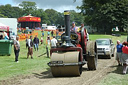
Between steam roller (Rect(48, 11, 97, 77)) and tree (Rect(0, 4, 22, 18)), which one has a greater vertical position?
tree (Rect(0, 4, 22, 18))

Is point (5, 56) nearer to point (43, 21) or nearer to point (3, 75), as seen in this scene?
point (3, 75)

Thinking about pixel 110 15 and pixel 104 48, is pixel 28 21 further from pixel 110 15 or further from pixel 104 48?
pixel 104 48

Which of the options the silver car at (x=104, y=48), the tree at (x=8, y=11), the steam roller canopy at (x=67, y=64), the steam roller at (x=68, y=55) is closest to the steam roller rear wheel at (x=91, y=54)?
the steam roller at (x=68, y=55)

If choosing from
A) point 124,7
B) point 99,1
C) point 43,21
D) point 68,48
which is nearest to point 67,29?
point 68,48

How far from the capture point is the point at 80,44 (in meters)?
12.8

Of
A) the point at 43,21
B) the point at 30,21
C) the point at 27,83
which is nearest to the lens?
the point at 27,83

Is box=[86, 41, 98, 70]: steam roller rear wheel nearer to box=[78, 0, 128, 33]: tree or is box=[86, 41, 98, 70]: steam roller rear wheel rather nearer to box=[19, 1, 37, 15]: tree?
box=[78, 0, 128, 33]: tree

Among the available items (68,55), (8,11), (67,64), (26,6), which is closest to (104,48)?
(68,55)

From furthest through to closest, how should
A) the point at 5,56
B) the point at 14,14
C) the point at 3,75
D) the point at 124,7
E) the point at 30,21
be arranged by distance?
the point at 14,14 < the point at 30,21 < the point at 124,7 < the point at 5,56 < the point at 3,75

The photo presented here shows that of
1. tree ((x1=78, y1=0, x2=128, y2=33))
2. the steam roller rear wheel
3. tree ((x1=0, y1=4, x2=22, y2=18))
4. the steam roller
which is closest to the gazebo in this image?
tree ((x1=78, y1=0, x2=128, y2=33))

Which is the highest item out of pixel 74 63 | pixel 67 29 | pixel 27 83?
pixel 67 29

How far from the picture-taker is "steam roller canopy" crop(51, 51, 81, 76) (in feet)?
36.2

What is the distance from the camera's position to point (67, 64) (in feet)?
35.9

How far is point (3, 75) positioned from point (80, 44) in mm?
4146
